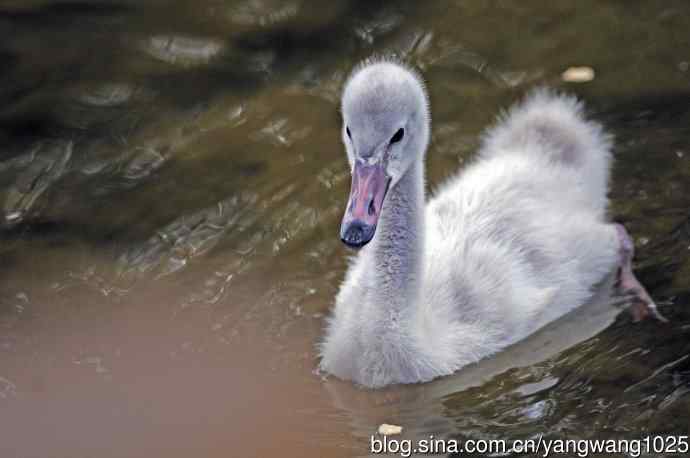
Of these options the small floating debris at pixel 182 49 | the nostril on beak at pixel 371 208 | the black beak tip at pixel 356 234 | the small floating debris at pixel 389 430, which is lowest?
the small floating debris at pixel 389 430

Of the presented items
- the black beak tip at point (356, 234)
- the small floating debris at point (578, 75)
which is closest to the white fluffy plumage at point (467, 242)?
the black beak tip at point (356, 234)

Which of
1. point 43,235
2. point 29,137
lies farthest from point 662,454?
point 29,137

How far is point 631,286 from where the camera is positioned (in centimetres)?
638

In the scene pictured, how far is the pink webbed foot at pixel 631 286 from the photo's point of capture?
6223mm

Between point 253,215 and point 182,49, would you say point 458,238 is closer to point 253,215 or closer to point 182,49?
point 253,215

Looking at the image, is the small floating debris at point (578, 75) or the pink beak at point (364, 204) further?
the small floating debris at point (578, 75)

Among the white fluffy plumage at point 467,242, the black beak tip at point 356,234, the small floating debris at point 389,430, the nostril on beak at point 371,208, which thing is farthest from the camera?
the white fluffy plumage at point 467,242

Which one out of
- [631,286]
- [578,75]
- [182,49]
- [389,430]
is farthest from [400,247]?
[182,49]

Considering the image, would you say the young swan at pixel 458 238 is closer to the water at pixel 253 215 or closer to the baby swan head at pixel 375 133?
the baby swan head at pixel 375 133

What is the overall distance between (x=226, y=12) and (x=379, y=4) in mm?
899

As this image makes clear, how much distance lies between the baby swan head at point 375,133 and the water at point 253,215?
920mm

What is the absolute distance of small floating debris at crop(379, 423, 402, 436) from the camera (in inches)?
223

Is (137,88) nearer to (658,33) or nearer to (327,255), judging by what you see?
(327,255)

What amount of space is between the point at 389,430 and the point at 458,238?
1.01m
